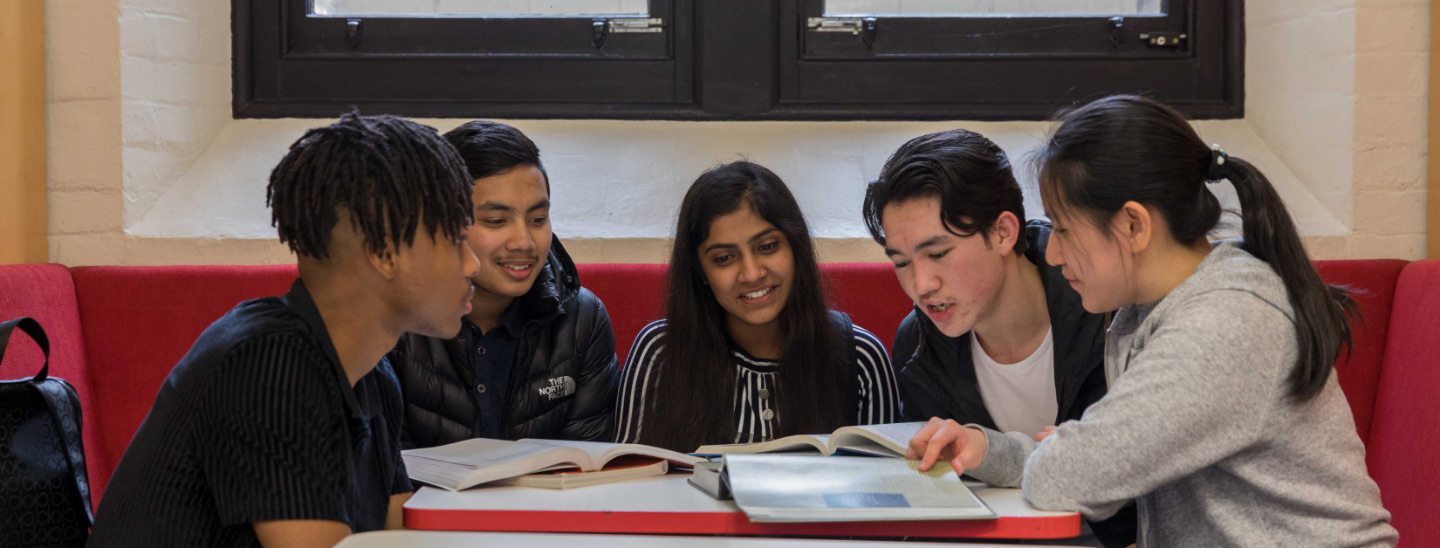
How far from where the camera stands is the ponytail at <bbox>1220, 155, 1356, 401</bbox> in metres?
1.14

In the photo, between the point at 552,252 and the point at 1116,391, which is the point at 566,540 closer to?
the point at 1116,391

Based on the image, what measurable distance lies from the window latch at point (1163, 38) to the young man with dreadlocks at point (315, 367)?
2.04 m

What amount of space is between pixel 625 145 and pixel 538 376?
0.88m

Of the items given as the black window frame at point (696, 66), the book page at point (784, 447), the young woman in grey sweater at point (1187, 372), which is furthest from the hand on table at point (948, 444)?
the black window frame at point (696, 66)

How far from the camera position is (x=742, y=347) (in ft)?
6.40

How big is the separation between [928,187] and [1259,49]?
144 centimetres

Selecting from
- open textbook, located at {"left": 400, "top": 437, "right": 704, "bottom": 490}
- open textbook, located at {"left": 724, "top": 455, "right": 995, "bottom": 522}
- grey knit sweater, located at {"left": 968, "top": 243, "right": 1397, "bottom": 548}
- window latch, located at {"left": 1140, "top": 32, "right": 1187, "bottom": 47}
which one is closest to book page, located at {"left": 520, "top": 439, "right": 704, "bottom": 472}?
open textbook, located at {"left": 400, "top": 437, "right": 704, "bottom": 490}

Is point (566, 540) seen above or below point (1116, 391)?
below

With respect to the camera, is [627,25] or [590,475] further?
[627,25]

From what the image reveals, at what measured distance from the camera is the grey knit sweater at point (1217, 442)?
110 cm

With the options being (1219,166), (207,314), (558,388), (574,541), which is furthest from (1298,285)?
(207,314)

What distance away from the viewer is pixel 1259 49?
265 cm

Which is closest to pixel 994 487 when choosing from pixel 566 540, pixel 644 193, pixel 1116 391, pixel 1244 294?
pixel 1116 391

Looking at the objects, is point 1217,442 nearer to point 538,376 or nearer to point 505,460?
point 505,460
